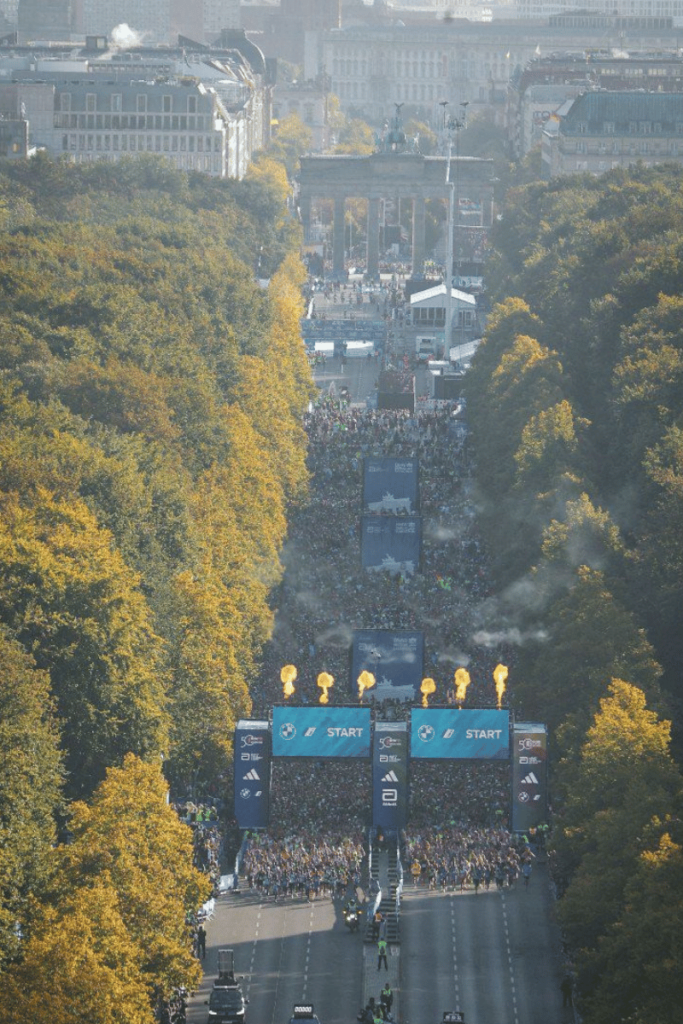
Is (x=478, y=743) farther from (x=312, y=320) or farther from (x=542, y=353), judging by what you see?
(x=312, y=320)

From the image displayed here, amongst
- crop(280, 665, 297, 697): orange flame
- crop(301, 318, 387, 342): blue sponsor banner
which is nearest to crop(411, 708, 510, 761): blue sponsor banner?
crop(280, 665, 297, 697): orange flame

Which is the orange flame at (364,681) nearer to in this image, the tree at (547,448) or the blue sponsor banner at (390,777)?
the blue sponsor banner at (390,777)

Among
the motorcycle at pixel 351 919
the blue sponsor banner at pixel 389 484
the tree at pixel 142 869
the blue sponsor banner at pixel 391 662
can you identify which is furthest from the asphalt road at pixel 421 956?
the blue sponsor banner at pixel 389 484

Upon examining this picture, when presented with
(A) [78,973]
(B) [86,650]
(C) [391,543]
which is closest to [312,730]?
(B) [86,650]

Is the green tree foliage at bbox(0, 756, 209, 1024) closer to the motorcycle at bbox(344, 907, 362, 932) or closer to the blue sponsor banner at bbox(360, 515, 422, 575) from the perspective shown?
the motorcycle at bbox(344, 907, 362, 932)

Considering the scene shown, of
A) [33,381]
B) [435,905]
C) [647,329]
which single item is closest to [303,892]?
[435,905]

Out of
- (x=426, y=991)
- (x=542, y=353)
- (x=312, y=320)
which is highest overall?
(x=426, y=991)
